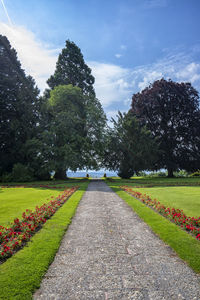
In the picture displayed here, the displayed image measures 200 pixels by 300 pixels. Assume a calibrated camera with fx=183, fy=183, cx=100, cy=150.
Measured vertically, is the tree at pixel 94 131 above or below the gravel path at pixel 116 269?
above

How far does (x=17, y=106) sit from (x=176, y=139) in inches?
1173

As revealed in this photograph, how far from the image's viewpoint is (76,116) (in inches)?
1180

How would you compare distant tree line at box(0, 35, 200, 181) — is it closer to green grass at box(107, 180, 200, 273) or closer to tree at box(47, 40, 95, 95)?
tree at box(47, 40, 95, 95)

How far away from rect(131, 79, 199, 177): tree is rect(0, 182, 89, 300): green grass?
31.1 meters

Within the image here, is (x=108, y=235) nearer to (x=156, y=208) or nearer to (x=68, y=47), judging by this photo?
(x=156, y=208)

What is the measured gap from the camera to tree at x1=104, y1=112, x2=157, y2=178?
31.7 m

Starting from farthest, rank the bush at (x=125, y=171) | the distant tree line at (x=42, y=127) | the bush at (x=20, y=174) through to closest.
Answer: the bush at (x=125, y=171)
the distant tree line at (x=42, y=127)
the bush at (x=20, y=174)

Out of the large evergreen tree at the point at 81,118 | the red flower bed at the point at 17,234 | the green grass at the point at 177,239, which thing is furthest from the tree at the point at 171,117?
the red flower bed at the point at 17,234

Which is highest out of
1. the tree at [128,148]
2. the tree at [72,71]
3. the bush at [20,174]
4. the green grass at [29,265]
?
the tree at [72,71]

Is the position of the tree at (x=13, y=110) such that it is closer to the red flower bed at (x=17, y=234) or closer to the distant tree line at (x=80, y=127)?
the distant tree line at (x=80, y=127)

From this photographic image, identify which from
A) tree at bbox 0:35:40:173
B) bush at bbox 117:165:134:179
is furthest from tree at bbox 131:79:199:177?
tree at bbox 0:35:40:173

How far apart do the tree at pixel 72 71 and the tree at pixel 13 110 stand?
5477 millimetres

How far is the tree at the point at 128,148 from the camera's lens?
31.7 metres

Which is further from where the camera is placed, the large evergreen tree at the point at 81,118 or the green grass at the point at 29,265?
the large evergreen tree at the point at 81,118
